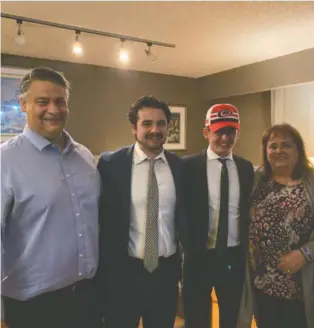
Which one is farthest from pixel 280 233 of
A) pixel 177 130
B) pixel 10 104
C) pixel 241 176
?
pixel 177 130

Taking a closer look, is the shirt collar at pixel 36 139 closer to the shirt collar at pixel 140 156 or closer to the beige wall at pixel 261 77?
the shirt collar at pixel 140 156

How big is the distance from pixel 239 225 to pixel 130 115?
86 cm

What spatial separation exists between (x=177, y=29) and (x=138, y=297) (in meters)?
2.01

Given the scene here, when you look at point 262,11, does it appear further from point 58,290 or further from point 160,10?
point 58,290

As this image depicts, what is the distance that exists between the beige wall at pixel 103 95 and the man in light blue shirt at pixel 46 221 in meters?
2.62

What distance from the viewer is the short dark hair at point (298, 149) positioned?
1.88m

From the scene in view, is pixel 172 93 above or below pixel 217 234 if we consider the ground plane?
above

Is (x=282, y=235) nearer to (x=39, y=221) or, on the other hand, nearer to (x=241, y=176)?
(x=241, y=176)

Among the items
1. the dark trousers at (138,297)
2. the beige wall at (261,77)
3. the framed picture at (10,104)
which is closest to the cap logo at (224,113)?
the dark trousers at (138,297)

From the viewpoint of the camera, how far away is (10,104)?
362cm

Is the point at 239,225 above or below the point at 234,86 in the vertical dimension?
below

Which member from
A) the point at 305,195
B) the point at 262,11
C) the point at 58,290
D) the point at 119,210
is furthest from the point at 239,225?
the point at 262,11

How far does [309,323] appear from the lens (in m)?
1.73

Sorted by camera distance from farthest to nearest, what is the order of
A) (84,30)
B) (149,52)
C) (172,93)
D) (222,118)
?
(172,93), (149,52), (84,30), (222,118)
